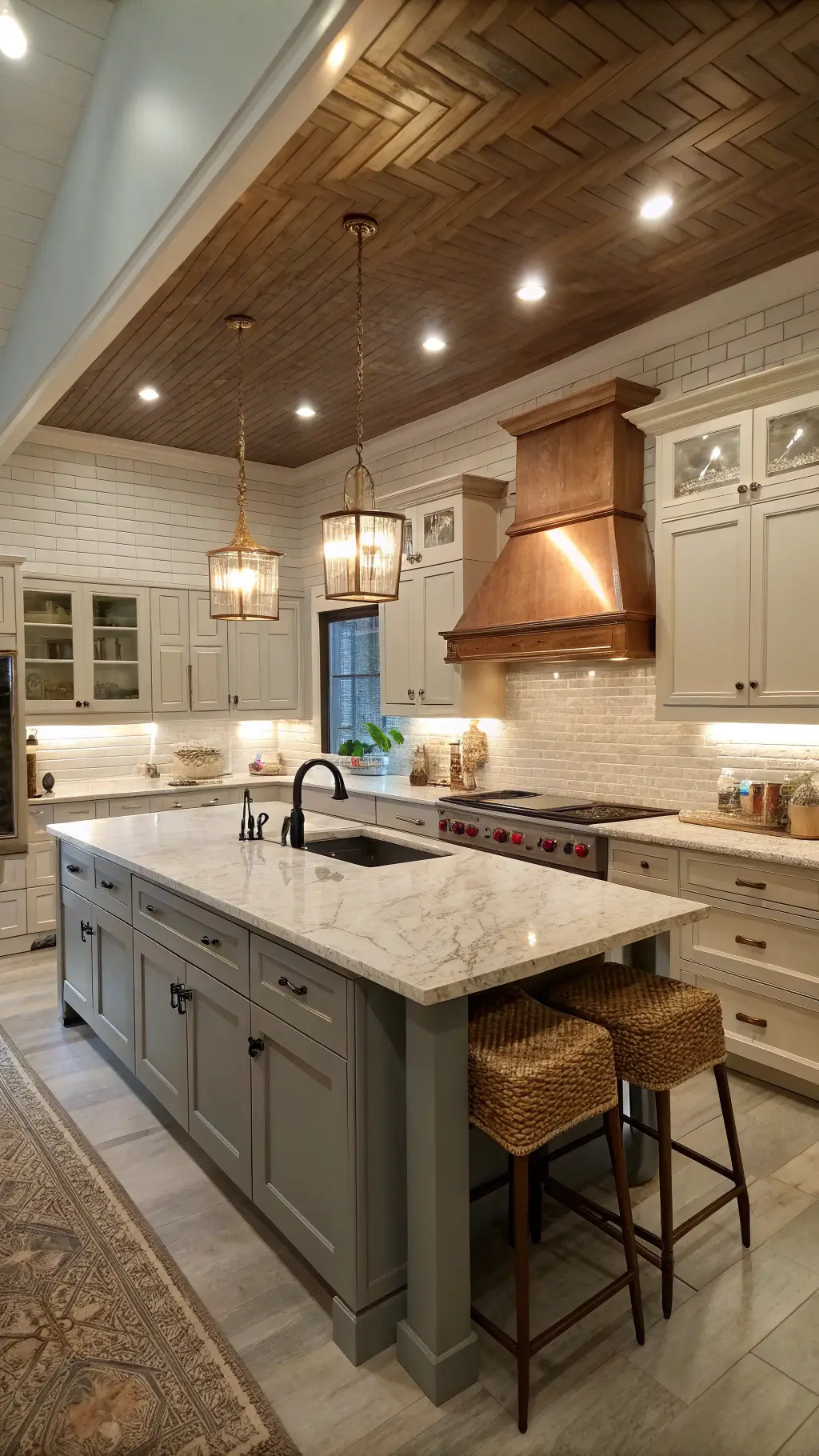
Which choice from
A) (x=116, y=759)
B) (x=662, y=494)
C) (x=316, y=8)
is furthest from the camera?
(x=116, y=759)

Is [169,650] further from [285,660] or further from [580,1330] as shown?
[580,1330]

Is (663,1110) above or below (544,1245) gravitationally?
above

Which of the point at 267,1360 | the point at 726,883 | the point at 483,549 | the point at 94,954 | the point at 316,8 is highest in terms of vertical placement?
the point at 316,8

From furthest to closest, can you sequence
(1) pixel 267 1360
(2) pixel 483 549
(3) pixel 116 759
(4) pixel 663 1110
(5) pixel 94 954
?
1. (3) pixel 116 759
2. (2) pixel 483 549
3. (5) pixel 94 954
4. (4) pixel 663 1110
5. (1) pixel 267 1360

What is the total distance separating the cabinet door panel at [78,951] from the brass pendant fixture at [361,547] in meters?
1.79

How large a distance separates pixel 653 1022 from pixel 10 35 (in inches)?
138

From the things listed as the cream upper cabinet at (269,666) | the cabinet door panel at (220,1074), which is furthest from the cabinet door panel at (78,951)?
the cream upper cabinet at (269,666)

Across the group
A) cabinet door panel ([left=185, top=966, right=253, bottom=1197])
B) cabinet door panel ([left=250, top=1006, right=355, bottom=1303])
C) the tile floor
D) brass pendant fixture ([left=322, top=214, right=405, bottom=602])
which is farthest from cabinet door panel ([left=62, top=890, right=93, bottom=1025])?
brass pendant fixture ([left=322, top=214, right=405, bottom=602])

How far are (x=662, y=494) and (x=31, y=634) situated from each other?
407 centimetres

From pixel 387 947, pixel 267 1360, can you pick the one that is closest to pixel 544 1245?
pixel 267 1360

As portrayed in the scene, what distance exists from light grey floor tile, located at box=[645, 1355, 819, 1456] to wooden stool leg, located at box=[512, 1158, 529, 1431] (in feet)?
0.83

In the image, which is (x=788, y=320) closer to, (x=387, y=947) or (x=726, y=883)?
(x=726, y=883)

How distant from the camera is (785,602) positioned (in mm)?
3250

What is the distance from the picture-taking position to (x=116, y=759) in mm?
5988
